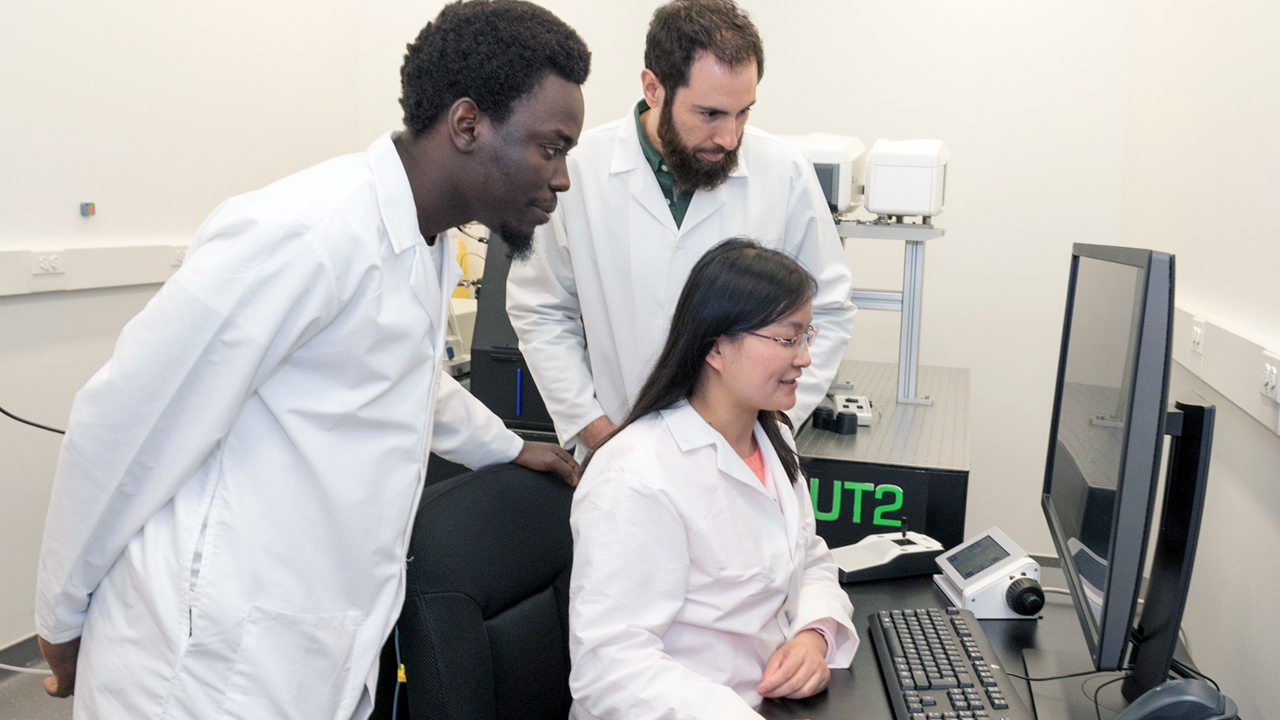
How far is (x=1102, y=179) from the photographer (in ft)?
10.00

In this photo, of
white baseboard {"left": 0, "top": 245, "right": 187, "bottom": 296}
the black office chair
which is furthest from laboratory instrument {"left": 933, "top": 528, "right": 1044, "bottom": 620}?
white baseboard {"left": 0, "top": 245, "right": 187, "bottom": 296}

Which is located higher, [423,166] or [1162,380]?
[423,166]

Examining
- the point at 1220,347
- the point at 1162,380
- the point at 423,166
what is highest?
the point at 423,166

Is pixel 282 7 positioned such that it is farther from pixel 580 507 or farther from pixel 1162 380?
pixel 1162 380

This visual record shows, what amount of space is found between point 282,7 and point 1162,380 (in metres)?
3.23

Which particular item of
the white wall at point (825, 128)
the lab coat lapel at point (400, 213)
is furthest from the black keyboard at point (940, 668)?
the white wall at point (825, 128)

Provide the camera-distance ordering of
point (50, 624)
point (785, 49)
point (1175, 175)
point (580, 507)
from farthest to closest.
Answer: point (785, 49) → point (1175, 175) → point (580, 507) → point (50, 624)

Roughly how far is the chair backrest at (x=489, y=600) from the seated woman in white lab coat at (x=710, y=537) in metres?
0.07

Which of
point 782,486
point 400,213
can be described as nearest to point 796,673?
point 782,486

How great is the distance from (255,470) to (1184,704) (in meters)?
0.86

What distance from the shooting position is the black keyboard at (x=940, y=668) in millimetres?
977

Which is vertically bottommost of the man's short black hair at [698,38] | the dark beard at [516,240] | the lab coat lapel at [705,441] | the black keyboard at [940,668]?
the black keyboard at [940,668]

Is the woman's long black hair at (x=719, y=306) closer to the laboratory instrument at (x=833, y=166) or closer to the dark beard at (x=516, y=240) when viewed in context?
the dark beard at (x=516, y=240)

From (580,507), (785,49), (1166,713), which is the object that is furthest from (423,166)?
(785,49)
